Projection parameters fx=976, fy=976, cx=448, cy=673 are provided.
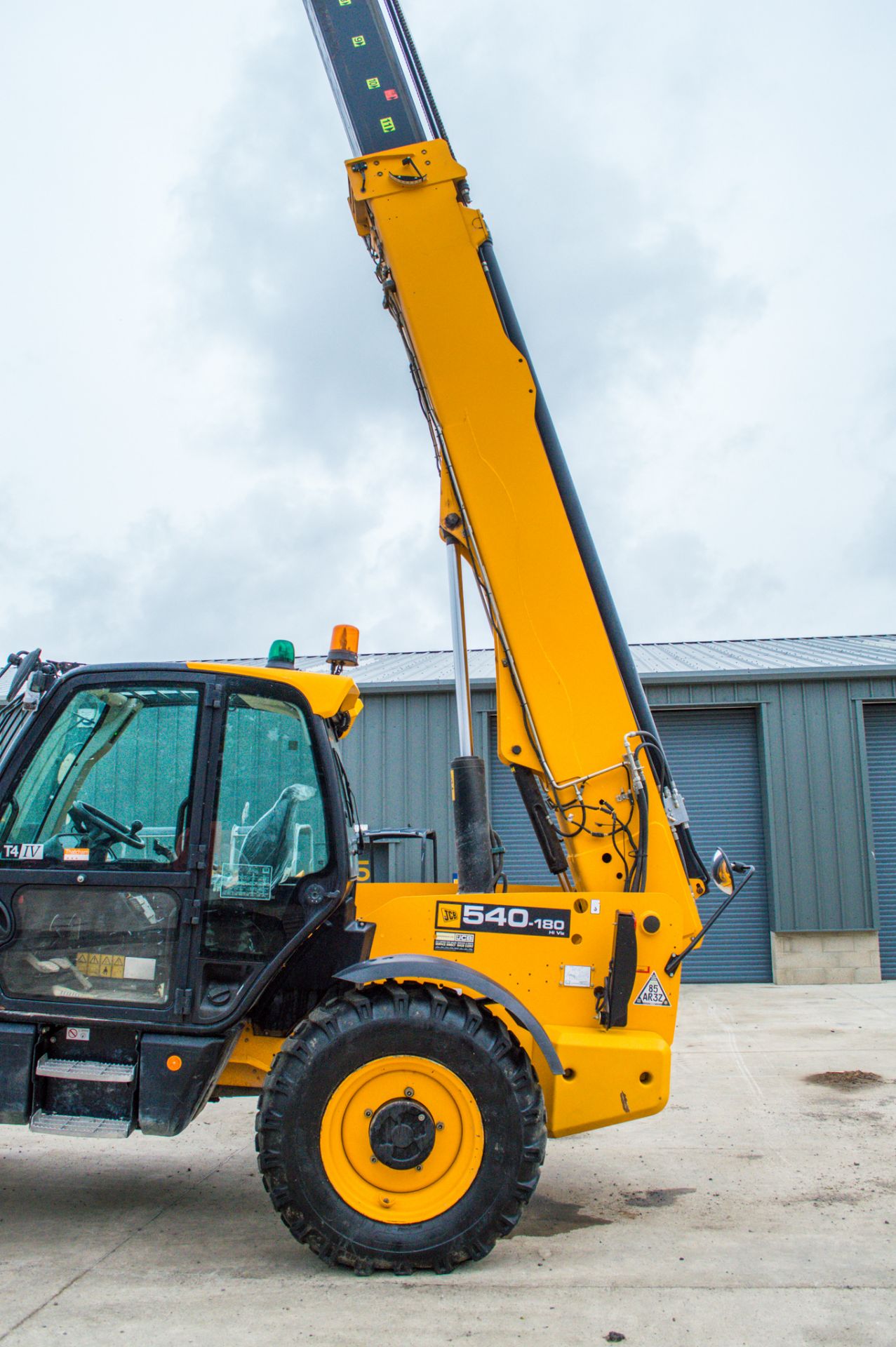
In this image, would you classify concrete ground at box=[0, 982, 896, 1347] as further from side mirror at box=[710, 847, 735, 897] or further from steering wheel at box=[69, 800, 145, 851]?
steering wheel at box=[69, 800, 145, 851]

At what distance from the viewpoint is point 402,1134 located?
11.7 feet

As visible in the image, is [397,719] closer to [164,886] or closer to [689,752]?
[689,752]

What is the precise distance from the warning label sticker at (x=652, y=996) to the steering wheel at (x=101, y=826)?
206 cm

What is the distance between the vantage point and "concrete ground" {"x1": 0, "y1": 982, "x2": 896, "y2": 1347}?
3.16 metres

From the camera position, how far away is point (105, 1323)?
317cm

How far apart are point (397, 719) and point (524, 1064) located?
8442mm

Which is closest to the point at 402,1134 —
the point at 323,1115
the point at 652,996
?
the point at 323,1115

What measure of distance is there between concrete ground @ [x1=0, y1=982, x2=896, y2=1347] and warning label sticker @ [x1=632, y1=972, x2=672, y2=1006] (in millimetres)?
929

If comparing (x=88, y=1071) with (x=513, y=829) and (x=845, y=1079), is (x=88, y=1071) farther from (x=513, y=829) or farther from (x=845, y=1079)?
(x=513, y=829)

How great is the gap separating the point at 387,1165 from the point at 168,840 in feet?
4.80

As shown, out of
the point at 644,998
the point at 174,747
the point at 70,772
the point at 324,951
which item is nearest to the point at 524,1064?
the point at 644,998

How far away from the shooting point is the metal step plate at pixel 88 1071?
12.0ft

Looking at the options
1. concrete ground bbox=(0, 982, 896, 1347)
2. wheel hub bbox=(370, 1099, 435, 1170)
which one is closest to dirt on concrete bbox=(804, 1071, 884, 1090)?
concrete ground bbox=(0, 982, 896, 1347)

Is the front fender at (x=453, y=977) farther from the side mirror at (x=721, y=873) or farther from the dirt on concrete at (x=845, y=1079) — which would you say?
the dirt on concrete at (x=845, y=1079)
